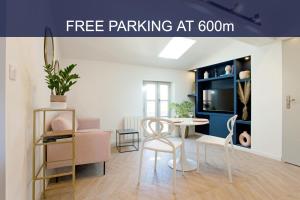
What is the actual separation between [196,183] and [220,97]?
9.48 feet

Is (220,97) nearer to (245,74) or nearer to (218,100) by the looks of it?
(218,100)

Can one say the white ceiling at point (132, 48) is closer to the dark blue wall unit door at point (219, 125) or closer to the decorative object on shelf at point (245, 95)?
the decorative object on shelf at point (245, 95)

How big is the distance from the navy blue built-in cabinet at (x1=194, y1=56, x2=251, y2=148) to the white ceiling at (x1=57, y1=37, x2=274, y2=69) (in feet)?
1.99

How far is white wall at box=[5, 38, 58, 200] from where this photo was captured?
119 cm

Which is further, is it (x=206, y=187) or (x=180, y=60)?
(x=180, y=60)

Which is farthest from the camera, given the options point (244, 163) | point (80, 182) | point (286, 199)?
point (244, 163)

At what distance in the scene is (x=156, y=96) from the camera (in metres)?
5.21

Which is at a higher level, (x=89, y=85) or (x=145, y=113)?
(x=89, y=85)

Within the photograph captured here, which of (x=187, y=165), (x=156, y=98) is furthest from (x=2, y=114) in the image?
(x=156, y=98)

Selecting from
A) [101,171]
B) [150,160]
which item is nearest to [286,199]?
[150,160]

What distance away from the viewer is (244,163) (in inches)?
119

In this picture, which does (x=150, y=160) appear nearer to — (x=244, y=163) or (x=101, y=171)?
(x=101, y=171)

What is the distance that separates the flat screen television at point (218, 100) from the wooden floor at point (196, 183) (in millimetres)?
1621

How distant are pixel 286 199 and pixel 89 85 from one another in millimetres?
4013
